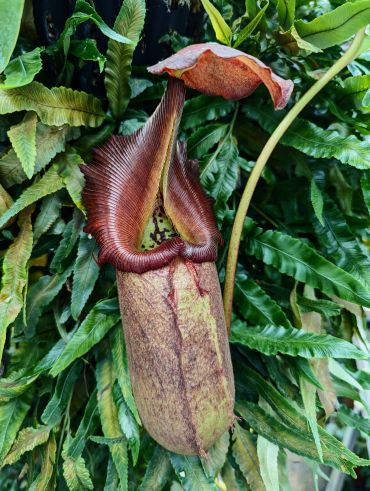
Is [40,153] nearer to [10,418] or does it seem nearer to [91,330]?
[91,330]

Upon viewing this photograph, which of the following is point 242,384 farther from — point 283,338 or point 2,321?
point 2,321

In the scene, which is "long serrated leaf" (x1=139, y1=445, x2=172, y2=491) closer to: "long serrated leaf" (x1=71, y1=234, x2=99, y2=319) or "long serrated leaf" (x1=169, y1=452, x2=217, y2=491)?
"long serrated leaf" (x1=169, y1=452, x2=217, y2=491)

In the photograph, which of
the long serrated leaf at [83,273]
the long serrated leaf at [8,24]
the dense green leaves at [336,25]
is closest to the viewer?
the long serrated leaf at [8,24]

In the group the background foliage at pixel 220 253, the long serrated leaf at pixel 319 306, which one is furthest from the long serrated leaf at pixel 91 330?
the long serrated leaf at pixel 319 306

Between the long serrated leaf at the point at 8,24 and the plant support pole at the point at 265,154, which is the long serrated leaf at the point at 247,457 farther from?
the long serrated leaf at the point at 8,24

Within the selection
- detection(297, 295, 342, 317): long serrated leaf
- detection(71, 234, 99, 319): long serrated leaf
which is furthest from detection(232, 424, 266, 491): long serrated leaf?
detection(71, 234, 99, 319): long serrated leaf
